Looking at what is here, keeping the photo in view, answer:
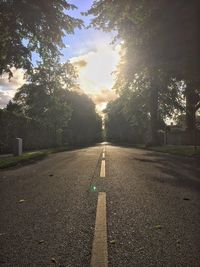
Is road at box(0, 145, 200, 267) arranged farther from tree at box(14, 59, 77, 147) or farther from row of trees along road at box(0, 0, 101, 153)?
tree at box(14, 59, 77, 147)

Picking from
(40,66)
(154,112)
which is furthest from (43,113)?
(40,66)

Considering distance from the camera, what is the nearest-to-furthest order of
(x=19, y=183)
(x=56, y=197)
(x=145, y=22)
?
(x=56, y=197), (x=19, y=183), (x=145, y=22)

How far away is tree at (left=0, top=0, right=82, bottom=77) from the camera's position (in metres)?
17.8

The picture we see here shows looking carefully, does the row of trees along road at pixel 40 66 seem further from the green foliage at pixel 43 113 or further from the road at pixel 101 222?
the road at pixel 101 222

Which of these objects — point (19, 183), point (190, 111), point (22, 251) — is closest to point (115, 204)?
point (22, 251)

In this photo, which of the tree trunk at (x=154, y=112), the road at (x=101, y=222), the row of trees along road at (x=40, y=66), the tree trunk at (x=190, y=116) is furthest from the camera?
the tree trunk at (x=154, y=112)

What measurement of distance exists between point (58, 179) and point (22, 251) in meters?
7.03

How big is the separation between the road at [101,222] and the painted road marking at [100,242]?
0.09 ft

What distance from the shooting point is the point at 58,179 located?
463 inches

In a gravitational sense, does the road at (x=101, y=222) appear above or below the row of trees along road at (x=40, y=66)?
below

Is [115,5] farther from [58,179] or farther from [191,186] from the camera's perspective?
[191,186]

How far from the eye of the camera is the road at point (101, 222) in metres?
4.49

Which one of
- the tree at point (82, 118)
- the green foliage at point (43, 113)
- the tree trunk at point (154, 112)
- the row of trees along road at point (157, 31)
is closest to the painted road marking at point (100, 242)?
the row of trees along road at point (157, 31)

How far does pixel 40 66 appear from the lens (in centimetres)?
3856
